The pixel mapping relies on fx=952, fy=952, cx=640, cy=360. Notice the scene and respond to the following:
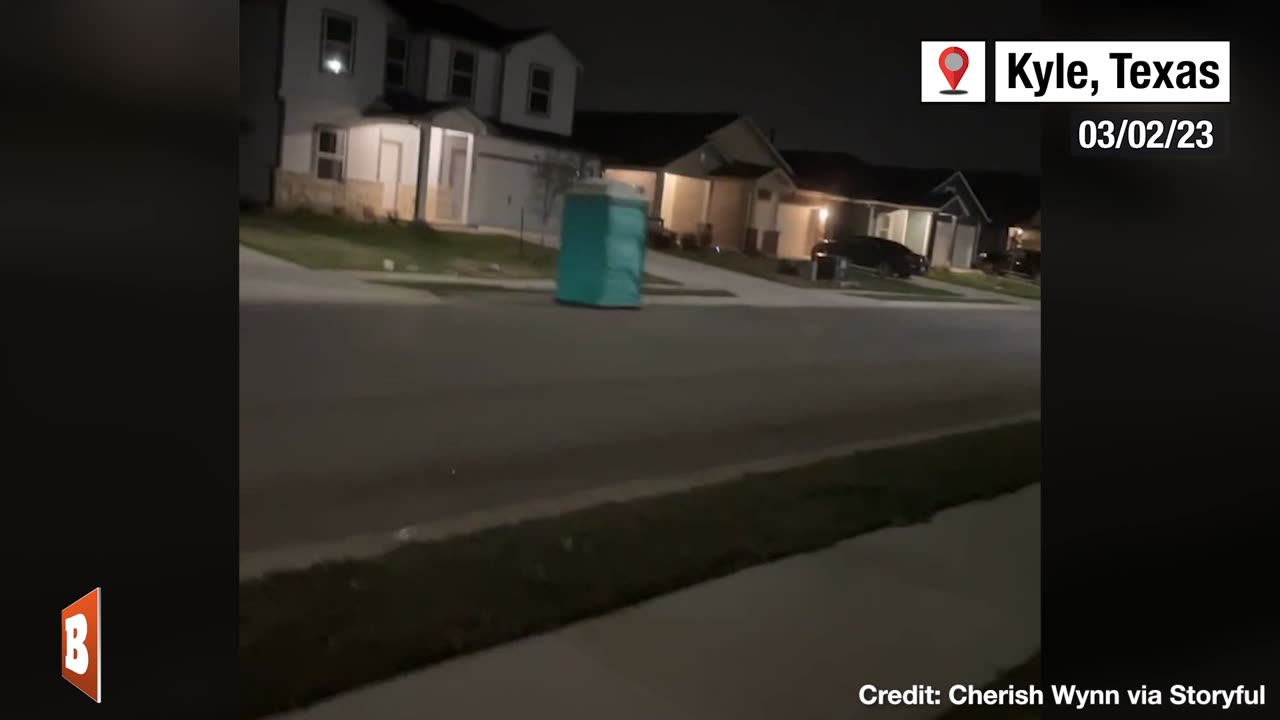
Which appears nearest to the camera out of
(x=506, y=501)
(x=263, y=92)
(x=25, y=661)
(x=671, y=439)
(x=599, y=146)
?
(x=25, y=661)

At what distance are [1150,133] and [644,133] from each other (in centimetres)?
128

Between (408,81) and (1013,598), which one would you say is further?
(408,81)

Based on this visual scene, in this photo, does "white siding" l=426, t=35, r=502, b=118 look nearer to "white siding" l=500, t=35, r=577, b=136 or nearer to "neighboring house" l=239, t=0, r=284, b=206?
"white siding" l=500, t=35, r=577, b=136

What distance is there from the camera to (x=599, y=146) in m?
2.67

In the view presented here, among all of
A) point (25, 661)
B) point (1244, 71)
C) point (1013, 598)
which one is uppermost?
point (1244, 71)

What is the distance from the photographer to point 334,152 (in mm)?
2639

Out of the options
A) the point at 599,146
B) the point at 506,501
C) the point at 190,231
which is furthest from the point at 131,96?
the point at 506,501

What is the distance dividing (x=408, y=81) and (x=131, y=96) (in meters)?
0.82

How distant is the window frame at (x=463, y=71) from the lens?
2689 mm

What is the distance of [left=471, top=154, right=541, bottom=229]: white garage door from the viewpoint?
8.82 feet

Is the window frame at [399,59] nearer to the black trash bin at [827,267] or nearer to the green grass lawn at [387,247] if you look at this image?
the green grass lawn at [387,247]

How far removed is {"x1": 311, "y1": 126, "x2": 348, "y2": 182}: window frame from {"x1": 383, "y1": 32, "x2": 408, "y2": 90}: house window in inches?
8.2

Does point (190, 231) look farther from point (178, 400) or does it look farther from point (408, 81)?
point (408, 81)

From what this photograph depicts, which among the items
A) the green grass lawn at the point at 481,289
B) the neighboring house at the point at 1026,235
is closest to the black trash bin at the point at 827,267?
the green grass lawn at the point at 481,289
